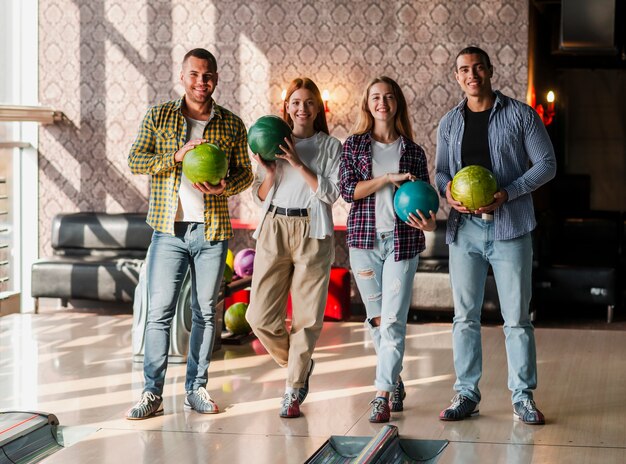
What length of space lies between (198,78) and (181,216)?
25.3 inches

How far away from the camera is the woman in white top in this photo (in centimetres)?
446

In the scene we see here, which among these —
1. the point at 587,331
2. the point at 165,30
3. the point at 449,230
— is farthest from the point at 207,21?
the point at 449,230

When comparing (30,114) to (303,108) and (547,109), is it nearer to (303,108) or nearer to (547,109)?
(303,108)

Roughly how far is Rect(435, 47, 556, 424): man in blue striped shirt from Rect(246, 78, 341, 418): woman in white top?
1.88 feet

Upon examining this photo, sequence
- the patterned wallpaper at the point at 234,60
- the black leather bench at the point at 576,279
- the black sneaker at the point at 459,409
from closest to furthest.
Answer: the black sneaker at the point at 459,409
the black leather bench at the point at 576,279
the patterned wallpaper at the point at 234,60

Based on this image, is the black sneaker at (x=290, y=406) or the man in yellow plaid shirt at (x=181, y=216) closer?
the man in yellow plaid shirt at (x=181, y=216)

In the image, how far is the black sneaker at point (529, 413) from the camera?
4.43 meters

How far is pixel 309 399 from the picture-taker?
503 centimetres

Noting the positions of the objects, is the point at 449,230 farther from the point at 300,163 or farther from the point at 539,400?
the point at 539,400

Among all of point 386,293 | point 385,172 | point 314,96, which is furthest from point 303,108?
point 386,293

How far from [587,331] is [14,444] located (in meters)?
4.52

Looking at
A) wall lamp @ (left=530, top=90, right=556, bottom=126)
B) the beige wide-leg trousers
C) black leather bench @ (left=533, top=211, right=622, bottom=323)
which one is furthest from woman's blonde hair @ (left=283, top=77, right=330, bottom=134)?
wall lamp @ (left=530, top=90, right=556, bottom=126)

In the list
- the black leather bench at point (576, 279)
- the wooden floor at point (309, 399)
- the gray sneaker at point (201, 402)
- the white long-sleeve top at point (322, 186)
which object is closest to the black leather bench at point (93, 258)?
the wooden floor at point (309, 399)

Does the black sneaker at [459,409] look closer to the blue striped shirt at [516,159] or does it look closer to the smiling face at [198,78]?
the blue striped shirt at [516,159]
